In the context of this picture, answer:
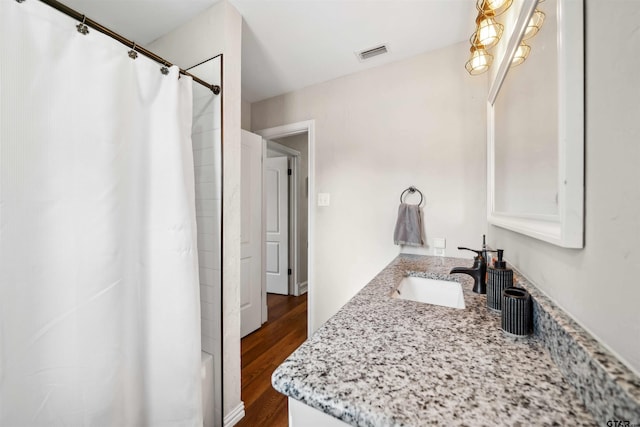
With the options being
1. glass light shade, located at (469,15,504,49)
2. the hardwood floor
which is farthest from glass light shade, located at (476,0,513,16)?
the hardwood floor

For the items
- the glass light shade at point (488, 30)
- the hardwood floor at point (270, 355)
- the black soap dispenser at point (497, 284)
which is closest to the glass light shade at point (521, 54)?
the glass light shade at point (488, 30)

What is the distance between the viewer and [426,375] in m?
0.50

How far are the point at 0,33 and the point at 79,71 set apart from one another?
17 cm

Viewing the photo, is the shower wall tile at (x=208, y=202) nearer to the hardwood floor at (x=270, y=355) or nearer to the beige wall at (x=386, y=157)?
the hardwood floor at (x=270, y=355)

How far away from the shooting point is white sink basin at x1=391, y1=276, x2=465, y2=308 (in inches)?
47.4

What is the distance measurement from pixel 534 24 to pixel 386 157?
129cm

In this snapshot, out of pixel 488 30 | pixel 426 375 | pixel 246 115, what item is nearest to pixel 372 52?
pixel 488 30

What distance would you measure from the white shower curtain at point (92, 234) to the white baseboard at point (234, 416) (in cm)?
35

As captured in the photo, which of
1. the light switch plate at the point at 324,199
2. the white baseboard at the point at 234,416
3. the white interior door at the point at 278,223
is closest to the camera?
the white baseboard at the point at 234,416

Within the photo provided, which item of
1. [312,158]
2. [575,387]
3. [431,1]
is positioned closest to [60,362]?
[575,387]

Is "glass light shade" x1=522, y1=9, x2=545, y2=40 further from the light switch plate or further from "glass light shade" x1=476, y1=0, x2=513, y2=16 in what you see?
the light switch plate

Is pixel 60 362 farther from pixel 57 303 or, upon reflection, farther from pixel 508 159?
pixel 508 159

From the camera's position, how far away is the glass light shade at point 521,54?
0.83 metres

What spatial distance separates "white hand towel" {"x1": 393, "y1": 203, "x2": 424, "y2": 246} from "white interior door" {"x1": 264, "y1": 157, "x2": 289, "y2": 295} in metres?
1.92
